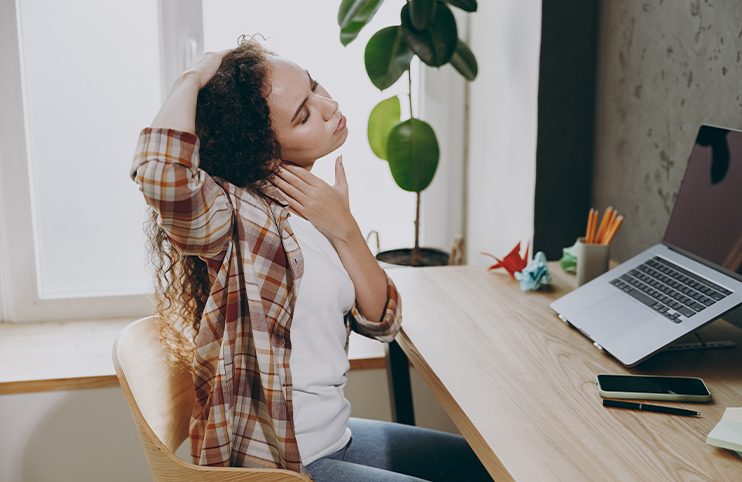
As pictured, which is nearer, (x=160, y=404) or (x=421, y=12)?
(x=160, y=404)

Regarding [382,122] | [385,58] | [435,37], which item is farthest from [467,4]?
[382,122]

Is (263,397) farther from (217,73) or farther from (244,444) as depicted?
(217,73)

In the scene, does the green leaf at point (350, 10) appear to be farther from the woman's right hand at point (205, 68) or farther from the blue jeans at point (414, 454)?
the blue jeans at point (414, 454)

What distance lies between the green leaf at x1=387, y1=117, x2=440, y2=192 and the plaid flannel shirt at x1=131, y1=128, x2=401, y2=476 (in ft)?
3.01

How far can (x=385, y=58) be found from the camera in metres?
1.68

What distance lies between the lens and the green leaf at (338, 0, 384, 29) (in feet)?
5.36

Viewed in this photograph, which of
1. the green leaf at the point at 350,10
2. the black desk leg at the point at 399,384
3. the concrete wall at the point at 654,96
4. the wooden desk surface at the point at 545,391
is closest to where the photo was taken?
the wooden desk surface at the point at 545,391

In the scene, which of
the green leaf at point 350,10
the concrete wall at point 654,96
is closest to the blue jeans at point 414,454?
the concrete wall at point 654,96

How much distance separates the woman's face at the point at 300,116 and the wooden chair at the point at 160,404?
14.9 inches

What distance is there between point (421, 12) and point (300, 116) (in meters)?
0.84

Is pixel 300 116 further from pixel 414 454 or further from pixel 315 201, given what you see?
pixel 414 454

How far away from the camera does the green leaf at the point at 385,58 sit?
168 cm

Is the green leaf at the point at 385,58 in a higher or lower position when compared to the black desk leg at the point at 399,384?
higher

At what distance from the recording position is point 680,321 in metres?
0.90
